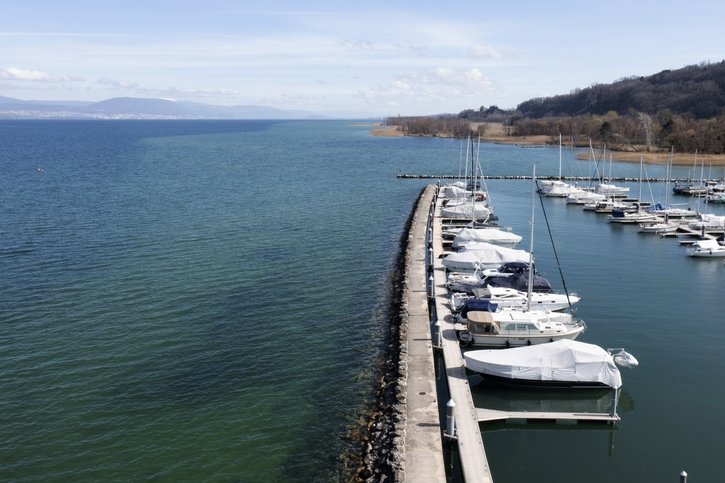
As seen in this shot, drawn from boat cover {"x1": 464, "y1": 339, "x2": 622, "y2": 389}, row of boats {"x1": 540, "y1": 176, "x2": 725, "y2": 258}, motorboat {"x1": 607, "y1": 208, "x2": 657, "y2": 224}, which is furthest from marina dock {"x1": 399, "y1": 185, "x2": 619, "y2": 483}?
motorboat {"x1": 607, "y1": 208, "x2": 657, "y2": 224}

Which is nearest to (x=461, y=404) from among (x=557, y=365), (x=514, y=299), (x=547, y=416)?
(x=547, y=416)

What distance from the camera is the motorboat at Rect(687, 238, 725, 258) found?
48.4 m

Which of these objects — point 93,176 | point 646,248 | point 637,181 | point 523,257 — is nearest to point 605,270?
point 523,257

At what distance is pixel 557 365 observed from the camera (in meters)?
25.4

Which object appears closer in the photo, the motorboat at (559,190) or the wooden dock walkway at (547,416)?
the wooden dock walkway at (547,416)

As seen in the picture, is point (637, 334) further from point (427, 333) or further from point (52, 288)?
point (52, 288)

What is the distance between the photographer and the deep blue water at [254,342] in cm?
2106

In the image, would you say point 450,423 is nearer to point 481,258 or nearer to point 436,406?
point 436,406

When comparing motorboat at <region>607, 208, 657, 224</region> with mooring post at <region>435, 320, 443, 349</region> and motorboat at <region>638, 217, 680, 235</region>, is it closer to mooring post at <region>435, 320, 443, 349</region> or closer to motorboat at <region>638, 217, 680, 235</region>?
motorboat at <region>638, 217, 680, 235</region>

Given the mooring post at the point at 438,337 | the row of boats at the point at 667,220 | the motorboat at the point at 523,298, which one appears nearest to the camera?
the mooring post at the point at 438,337

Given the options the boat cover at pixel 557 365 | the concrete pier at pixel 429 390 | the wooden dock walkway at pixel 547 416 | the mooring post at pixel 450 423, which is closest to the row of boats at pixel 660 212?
the concrete pier at pixel 429 390

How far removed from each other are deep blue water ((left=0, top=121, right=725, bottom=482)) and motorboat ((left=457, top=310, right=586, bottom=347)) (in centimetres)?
285

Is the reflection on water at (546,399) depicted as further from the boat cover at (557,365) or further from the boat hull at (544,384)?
Answer: the boat cover at (557,365)

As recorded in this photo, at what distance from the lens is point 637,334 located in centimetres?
3166
